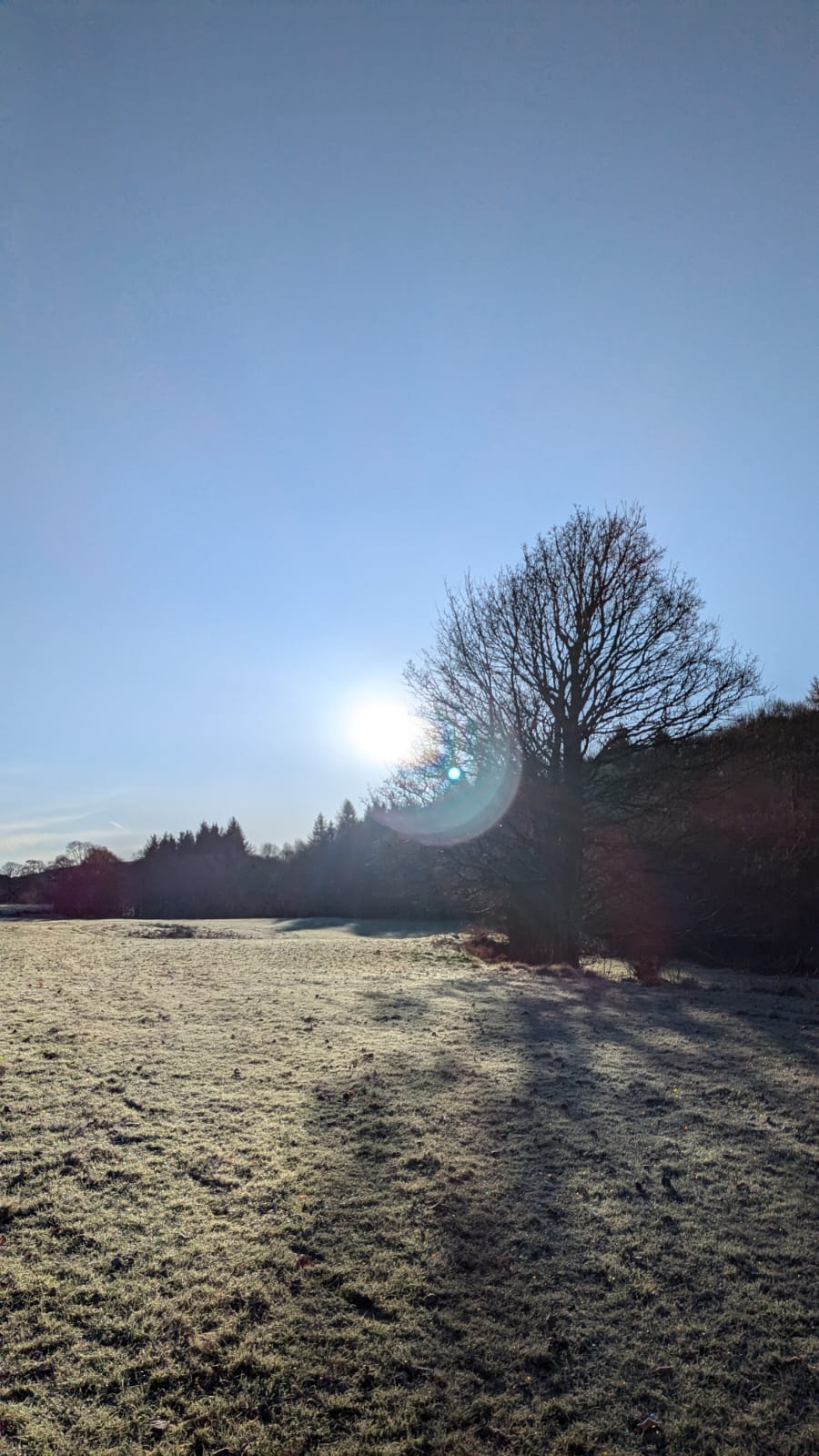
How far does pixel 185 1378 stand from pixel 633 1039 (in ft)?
23.1

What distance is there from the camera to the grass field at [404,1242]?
3.24 metres

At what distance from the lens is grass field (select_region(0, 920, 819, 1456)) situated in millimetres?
3242

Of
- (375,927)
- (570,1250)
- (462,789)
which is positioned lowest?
(570,1250)

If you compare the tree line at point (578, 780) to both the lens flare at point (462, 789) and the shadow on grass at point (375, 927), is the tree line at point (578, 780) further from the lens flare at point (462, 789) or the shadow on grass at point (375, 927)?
the shadow on grass at point (375, 927)

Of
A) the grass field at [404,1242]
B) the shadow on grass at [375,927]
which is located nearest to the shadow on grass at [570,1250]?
the grass field at [404,1242]

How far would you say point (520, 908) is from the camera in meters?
18.7

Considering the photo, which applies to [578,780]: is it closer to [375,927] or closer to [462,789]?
[462,789]

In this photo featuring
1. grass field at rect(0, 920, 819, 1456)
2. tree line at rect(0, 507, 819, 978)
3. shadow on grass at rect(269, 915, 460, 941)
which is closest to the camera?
grass field at rect(0, 920, 819, 1456)

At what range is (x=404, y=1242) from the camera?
4500 mm

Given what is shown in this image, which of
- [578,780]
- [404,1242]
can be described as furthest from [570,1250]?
[578,780]

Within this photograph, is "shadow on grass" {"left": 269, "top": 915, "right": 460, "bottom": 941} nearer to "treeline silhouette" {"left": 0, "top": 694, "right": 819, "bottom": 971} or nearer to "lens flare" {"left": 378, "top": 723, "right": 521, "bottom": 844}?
"treeline silhouette" {"left": 0, "top": 694, "right": 819, "bottom": 971}

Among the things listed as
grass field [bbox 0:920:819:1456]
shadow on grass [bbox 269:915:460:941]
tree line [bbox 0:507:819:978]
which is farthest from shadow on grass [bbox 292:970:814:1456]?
shadow on grass [bbox 269:915:460:941]

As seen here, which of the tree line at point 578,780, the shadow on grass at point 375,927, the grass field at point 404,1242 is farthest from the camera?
the shadow on grass at point 375,927

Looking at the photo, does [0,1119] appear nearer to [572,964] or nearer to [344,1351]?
[344,1351]
